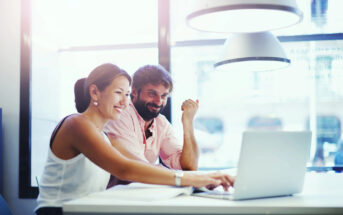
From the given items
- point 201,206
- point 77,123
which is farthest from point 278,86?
point 201,206

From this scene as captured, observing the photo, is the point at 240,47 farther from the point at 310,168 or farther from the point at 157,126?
the point at 310,168

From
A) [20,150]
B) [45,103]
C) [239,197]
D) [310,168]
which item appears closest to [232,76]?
[310,168]

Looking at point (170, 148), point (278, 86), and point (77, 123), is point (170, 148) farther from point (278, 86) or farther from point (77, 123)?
point (278, 86)

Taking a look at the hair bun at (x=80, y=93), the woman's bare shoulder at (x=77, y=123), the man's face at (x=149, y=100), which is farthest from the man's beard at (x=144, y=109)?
the woman's bare shoulder at (x=77, y=123)

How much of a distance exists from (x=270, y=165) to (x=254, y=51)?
5.11ft

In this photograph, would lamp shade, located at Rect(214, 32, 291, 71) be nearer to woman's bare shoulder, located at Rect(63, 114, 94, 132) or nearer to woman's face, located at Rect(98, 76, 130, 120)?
woman's face, located at Rect(98, 76, 130, 120)

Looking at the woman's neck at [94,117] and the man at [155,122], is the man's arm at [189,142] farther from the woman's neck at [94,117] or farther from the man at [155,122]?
the woman's neck at [94,117]

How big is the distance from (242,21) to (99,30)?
2.47 meters

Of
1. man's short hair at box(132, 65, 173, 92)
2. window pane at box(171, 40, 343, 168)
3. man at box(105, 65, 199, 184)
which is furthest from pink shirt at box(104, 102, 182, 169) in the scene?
window pane at box(171, 40, 343, 168)

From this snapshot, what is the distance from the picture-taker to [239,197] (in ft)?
4.73

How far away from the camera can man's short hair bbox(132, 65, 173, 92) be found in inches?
108

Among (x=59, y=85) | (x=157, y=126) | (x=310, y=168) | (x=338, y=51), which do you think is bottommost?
(x=310, y=168)

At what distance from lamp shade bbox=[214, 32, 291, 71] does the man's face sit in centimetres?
55

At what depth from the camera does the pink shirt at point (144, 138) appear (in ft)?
8.20
